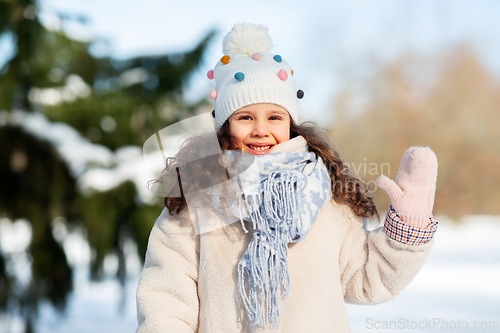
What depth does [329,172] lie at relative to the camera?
52.4 inches

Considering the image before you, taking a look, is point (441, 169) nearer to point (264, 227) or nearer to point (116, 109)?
point (116, 109)

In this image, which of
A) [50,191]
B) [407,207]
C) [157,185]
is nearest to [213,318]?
[157,185]

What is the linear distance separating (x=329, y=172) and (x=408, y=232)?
1.00ft

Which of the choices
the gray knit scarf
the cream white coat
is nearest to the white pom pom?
the gray knit scarf

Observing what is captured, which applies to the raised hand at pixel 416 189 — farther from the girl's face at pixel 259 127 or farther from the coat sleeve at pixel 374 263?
the girl's face at pixel 259 127

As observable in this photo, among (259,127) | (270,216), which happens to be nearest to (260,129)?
(259,127)

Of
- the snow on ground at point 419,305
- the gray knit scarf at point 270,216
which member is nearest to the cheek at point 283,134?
the gray knit scarf at point 270,216

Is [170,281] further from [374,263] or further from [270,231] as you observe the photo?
[374,263]

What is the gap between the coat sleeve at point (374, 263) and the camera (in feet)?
3.83

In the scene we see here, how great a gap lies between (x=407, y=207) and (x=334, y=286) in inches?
12.0

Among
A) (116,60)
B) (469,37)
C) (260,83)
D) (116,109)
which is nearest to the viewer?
(260,83)

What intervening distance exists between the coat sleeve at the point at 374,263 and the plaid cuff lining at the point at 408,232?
0.01 m

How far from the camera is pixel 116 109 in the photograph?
3115mm

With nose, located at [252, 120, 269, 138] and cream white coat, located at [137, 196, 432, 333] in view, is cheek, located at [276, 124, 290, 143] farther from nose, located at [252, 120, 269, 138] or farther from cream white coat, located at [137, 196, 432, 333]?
cream white coat, located at [137, 196, 432, 333]
